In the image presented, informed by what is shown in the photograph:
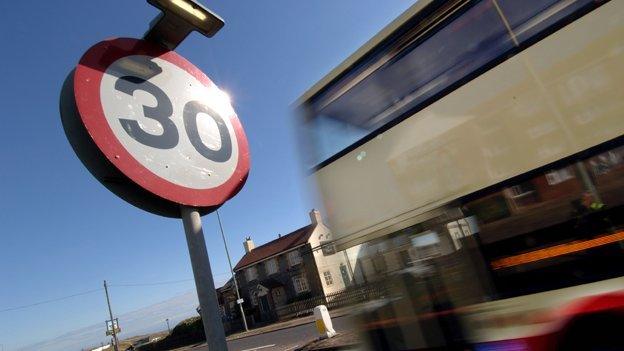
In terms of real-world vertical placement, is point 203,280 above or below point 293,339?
above

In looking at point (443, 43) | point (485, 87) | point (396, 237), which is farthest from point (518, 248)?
point (443, 43)

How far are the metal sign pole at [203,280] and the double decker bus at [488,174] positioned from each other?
267 cm

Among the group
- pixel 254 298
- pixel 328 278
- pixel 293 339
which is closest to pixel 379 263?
pixel 293 339

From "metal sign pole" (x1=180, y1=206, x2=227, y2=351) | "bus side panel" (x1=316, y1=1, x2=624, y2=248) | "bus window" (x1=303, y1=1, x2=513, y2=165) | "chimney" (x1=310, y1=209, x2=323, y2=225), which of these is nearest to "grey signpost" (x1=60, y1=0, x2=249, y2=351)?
"metal sign pole" (x1=180, y1=206, x2=227, y2=351)

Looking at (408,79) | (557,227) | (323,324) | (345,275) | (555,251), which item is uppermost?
(408,79)

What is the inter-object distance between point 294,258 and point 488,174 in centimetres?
3464

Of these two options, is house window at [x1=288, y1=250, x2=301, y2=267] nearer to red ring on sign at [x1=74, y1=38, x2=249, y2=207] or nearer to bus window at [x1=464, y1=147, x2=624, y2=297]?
bus window at [x1=464, y1=147, x2=624, y2=297]

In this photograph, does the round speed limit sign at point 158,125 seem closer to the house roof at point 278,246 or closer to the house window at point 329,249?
the house window at point 329,249

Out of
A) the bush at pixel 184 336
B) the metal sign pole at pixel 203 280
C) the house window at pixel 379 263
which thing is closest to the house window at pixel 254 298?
the bush at pixel 184 336

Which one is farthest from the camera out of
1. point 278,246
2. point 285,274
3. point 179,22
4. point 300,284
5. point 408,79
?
point 278,246

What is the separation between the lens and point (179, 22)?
87.6 inches

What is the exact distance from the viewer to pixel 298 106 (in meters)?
5.47

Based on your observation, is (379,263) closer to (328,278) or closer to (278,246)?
(328,278)

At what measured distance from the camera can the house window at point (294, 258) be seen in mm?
36562
